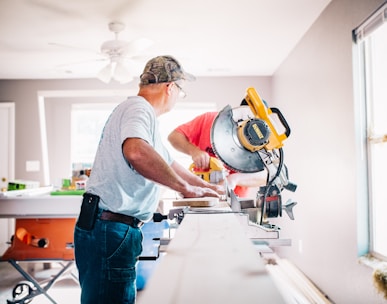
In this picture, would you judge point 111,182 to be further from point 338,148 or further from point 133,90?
point 133,90

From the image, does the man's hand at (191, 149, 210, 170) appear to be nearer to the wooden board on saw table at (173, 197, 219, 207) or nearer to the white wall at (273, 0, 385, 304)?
the wooden board on saw table at (173, 197, 219, 207)

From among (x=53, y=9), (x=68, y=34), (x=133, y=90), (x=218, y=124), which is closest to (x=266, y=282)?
(x=218, y=124)

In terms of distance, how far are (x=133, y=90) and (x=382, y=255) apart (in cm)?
381

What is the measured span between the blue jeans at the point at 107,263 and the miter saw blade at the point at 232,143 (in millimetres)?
454

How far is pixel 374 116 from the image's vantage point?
2.36 m

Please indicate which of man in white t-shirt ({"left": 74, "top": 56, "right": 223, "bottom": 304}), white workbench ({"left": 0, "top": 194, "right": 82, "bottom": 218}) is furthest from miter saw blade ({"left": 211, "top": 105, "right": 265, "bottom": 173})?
white workbench ({"left": 0, "top": 194, "right": 82, "bottom": 218})

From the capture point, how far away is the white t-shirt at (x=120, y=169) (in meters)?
1.32

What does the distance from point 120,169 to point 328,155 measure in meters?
2.06

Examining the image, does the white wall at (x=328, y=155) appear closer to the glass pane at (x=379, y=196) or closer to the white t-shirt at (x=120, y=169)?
the glass pane at (x=379, y=196)

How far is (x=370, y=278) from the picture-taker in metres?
2.18

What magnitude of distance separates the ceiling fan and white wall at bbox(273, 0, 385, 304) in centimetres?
142

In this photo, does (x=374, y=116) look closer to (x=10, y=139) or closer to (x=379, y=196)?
(x=379, y=196)

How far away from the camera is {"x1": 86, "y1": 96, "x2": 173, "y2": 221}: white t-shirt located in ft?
4.33

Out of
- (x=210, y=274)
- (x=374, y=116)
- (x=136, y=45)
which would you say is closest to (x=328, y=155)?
(x=374, y=116)
